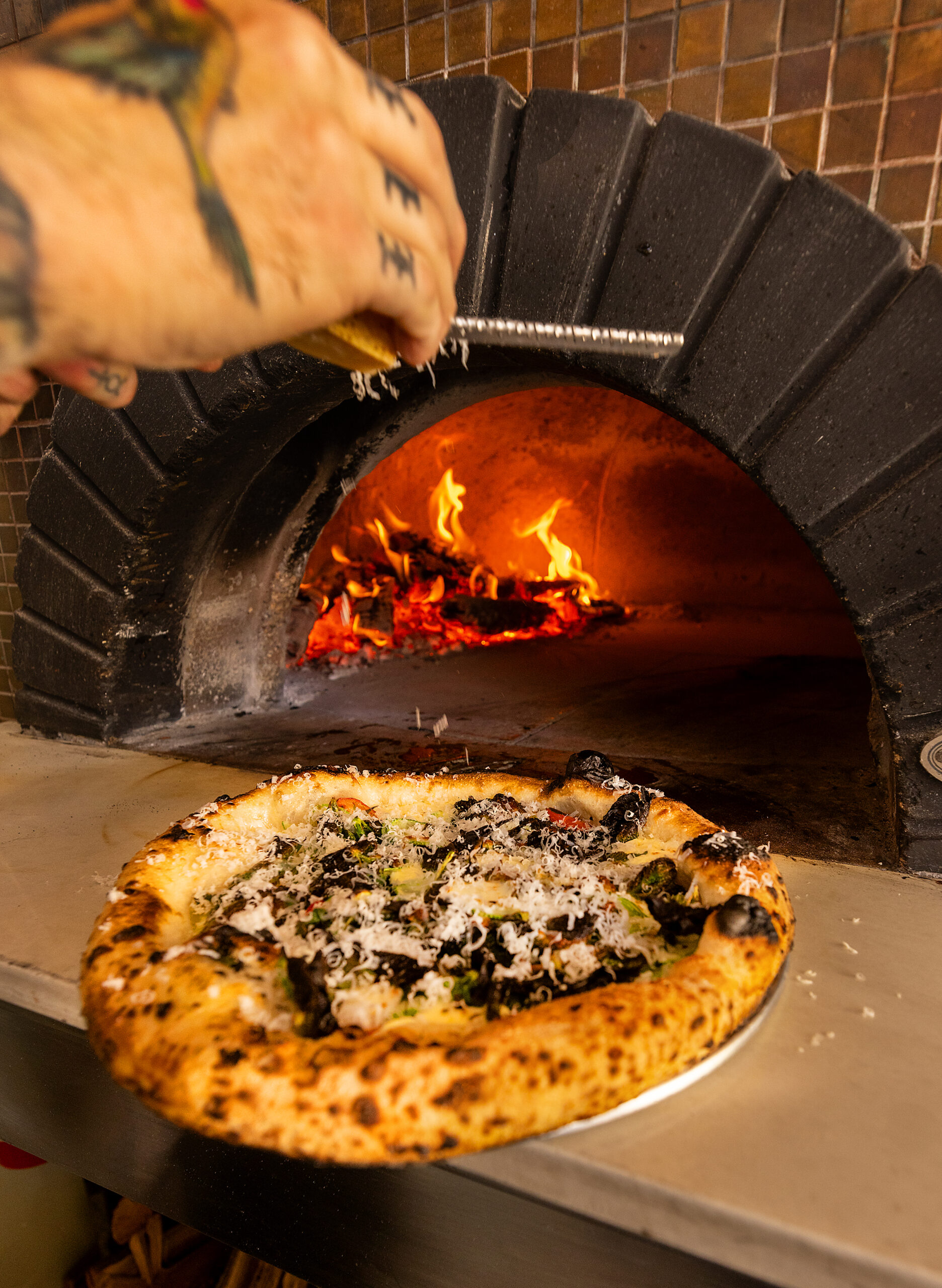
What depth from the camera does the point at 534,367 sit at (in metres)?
2.55

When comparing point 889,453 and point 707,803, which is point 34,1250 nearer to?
point 707,803

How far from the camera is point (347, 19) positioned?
2338 millimetres

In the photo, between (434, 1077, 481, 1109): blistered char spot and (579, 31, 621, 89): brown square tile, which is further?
(579, 31, 621, 89): brown square tile

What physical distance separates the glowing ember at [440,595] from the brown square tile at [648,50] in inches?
115

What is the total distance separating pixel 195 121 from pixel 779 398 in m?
1.48

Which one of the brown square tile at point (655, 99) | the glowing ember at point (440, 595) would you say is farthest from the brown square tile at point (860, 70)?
the glowing ember at point (440, 595)

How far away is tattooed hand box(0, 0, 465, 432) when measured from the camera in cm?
64

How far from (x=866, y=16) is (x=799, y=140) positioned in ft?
0.82

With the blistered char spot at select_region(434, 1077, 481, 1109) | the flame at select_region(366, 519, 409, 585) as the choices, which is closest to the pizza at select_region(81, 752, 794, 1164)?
the blistered char spot at select_region(434, 1077, 481, 1109)

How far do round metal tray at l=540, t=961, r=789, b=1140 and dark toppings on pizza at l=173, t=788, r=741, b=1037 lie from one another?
0.15 meters

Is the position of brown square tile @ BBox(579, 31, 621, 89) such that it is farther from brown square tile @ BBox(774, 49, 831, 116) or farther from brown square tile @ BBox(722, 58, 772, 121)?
brown square tile @ BBox(774, 49, 831, 116)

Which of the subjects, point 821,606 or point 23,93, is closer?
point 23,93

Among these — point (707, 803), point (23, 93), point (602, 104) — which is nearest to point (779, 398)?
point (602, 104)

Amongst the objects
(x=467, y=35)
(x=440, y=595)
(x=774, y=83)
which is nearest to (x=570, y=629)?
(x=440, y=595)
